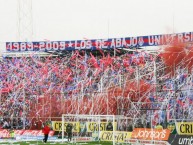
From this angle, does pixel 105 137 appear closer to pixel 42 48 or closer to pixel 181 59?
pixel 181 59

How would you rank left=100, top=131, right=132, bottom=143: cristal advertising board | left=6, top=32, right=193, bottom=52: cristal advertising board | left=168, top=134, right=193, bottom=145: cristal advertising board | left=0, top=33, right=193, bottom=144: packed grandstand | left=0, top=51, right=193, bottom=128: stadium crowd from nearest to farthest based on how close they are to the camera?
1. left=168, top=134, right=193, bottom=145: cristal advertising board
2. left=100, top=131, right=132, bottom=143: cristal advertising board
3. left=0, top=33, right=193, bottom=144: packed grandstand
4. left=0, top=51, right=193, bottom=128: stadium crowd
5. left=6, top=32, right=193, bottom=52: cristal advertising board

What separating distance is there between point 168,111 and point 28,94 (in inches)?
678

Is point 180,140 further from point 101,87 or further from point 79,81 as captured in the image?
point 79,81

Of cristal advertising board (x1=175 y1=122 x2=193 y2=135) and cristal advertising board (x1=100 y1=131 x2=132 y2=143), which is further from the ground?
cristal advertising board (x1=175 y1=122 x2=193 y2=135)

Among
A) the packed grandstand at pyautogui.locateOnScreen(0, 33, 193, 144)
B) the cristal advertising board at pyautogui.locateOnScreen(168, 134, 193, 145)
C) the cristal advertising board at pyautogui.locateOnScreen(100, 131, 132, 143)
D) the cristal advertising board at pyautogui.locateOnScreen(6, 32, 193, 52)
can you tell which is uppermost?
the cristal advertising board at pyautogui.locateOnScreen(6, 32, 193, 52)

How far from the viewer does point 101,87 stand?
128ft

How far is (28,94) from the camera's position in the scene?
48.8 meters

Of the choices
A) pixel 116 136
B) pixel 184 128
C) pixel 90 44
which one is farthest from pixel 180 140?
pixel 90 44

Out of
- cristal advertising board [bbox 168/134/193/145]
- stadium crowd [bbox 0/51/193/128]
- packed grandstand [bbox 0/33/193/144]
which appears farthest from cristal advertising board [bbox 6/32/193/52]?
cristal advertising board [bbox 168/134/193/145]

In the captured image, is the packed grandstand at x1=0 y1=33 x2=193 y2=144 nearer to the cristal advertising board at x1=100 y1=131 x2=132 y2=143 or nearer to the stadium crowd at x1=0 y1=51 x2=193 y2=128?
the stadium crowd at x1=0 y1=51 x2=193 y2=128

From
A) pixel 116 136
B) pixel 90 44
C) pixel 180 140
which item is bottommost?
pixel 116 136

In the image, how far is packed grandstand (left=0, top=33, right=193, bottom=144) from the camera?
126ft

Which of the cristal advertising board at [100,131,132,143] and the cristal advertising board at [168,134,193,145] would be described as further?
the cristal advertising board at [100,131,132,143]

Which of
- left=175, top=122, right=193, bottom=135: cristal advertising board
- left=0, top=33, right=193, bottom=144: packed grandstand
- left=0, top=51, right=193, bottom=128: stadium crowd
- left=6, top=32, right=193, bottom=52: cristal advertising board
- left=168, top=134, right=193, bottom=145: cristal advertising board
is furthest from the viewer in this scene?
left=6, top=32, right=193, bottom=52: cristal advertising board
